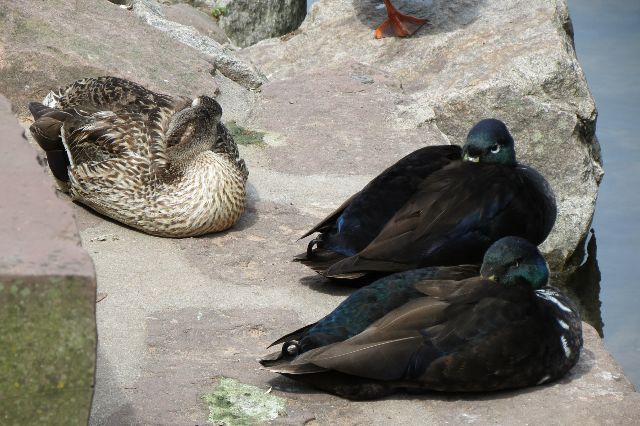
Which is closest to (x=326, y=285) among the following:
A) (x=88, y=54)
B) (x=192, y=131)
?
(x=192, y=131)

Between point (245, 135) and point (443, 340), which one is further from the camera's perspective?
point (245, 135)

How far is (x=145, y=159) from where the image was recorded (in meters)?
5.47

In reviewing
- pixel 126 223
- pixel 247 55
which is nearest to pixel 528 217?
pixel 126 223

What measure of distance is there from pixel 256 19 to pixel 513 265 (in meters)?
7.57

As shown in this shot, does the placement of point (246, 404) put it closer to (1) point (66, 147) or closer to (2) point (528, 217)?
(2) point (528, 217)

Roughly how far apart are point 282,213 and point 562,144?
2.44 metres

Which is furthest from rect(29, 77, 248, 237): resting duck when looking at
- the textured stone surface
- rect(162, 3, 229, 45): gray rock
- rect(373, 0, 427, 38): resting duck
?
rect(162, 3, 229, 45): gray rock

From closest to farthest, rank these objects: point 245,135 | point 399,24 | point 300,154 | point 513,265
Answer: point 513,265
point 300,154
point 245,135
point 399,24

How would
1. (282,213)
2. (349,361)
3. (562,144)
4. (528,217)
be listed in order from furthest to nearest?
(562,144)
(282,213)
(528,217)
(349,361)

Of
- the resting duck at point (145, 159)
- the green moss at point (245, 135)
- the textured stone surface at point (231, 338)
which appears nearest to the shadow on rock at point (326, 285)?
the textured stone surface at point (231, 338)

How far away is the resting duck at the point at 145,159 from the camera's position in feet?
17.7

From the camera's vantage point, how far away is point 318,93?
7.51m

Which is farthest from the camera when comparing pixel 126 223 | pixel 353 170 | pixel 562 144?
pixel 562 144

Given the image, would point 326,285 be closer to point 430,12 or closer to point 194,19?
point 430,12
